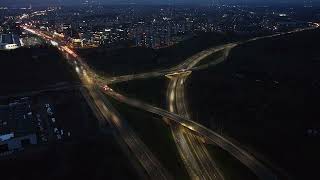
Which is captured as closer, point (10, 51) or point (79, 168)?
point (79, 168)

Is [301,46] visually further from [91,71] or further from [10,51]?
[10,51]

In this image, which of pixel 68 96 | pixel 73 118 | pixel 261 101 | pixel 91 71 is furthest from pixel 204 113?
pixel 91 71

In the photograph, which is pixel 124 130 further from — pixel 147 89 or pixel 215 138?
pixel 147 89

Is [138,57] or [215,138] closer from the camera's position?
[215,138]

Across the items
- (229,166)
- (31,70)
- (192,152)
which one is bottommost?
(229,166)

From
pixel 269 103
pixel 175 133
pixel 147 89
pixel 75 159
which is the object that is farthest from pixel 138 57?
pixel 75 159

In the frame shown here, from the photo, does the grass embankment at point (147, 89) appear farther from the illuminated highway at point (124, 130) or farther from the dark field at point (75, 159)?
the dark field at point (75, 159)

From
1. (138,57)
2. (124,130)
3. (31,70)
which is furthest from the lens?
(138,57)
